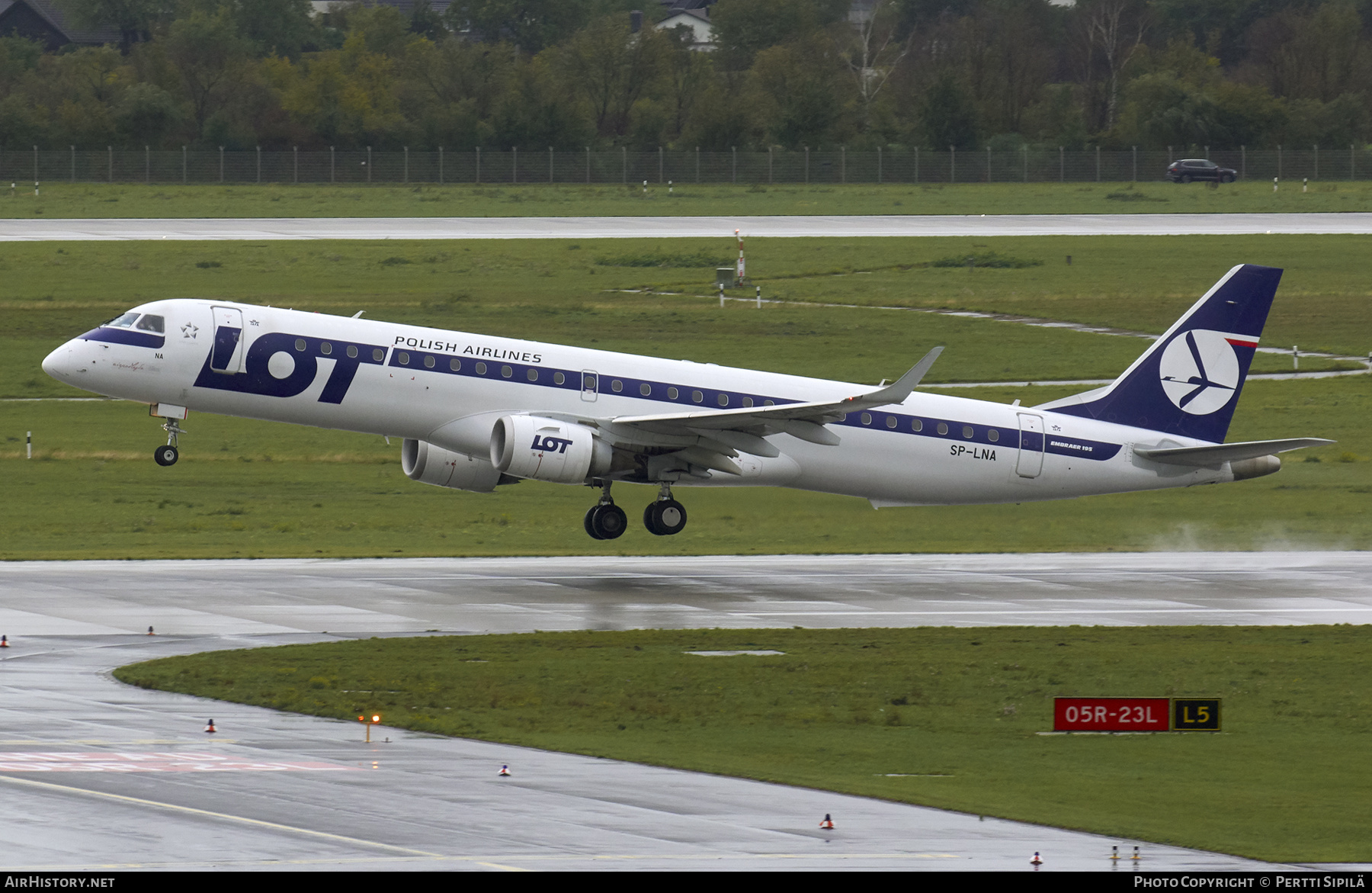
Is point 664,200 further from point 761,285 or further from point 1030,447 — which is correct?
point 1030,447

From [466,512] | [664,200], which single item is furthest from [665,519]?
[664,200]

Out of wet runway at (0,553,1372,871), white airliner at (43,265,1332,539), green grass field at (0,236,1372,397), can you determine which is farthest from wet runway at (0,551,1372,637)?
green grass field at (0,236,1372,397)

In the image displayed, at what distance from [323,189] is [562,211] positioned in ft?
59.4

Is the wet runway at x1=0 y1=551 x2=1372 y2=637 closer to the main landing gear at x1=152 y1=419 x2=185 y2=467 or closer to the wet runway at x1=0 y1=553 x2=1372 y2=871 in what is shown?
the wet runway at x1=0 y1=553 x2=1372 y2=871

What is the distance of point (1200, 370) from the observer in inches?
1625

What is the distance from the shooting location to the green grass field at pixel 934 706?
63.5ft

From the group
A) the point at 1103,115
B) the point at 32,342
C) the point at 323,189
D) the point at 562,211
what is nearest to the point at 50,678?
the point at 32,342

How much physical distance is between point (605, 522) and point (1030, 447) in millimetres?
9365

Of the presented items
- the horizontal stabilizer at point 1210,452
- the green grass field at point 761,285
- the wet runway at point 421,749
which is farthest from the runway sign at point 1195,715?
the green grass field at point 761,285

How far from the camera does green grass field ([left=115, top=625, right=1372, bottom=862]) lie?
63.5ft

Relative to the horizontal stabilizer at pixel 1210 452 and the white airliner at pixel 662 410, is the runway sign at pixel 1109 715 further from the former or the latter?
the horizontal stabilizer at pixel 1210 452

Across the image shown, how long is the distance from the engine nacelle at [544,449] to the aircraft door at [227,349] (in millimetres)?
5079

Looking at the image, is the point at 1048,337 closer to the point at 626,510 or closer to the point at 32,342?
the point at 626,510

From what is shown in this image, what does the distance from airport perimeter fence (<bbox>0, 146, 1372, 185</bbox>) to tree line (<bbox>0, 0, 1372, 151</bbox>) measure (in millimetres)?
6315
